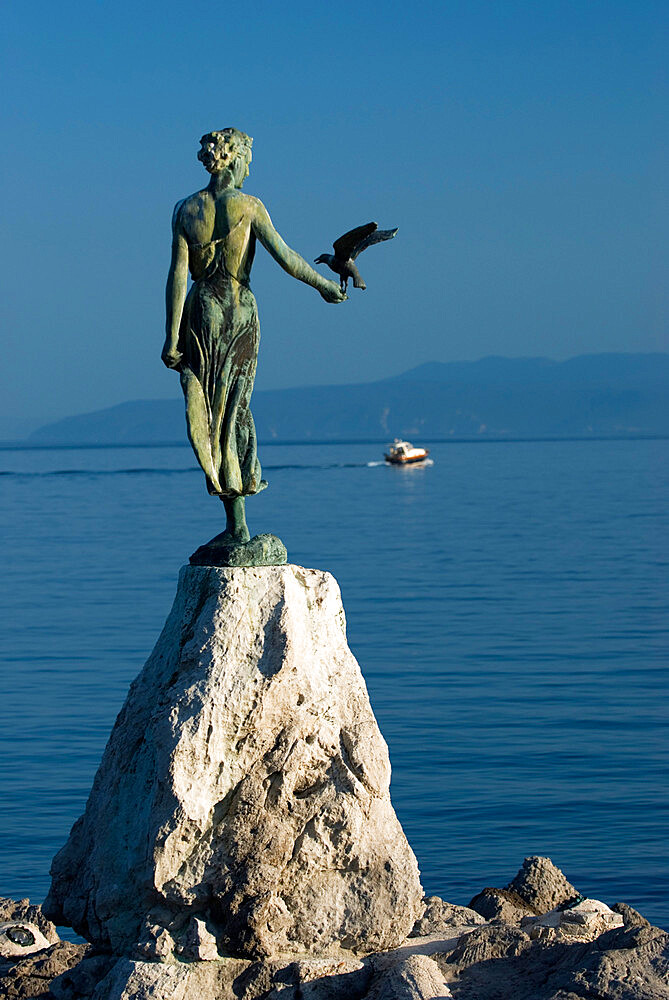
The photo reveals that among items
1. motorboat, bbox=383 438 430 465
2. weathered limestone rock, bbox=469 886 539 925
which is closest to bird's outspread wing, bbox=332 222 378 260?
weathered limestone rock, bbox=469 886 539 925

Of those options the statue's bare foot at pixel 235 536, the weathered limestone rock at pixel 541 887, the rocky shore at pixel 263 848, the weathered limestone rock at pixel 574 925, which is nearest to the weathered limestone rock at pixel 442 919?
the weathered limestone rock at pixel 541 887

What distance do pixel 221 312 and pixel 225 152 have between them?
0.96 metres

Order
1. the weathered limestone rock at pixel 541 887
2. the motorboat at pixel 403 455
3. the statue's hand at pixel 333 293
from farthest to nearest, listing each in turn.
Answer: the motorboat at pixel 403 455 < the weathered limestone rock at pixel 541 887 < the statue's hand at pixel 333 293

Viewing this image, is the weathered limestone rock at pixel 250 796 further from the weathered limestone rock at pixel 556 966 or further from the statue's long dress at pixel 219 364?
the statue's long dress at pixel 219 364

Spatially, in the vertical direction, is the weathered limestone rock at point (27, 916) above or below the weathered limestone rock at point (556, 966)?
below

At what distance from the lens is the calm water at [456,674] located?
1545cm

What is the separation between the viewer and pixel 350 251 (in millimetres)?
9477

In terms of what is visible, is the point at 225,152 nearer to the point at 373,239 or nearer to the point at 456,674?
the point at 373,239

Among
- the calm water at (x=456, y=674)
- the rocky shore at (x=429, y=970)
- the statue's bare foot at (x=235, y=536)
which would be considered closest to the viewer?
the rocky shore at (x=429, y=970)

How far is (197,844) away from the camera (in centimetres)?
838

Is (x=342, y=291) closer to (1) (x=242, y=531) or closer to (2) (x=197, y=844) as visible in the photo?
(1) (x=242, y=531)

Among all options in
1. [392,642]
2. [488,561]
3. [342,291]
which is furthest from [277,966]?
[488,561]

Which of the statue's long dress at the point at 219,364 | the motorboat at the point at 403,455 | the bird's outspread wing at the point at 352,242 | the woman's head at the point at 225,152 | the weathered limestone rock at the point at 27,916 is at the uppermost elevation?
the woman's head at the point at 225,152

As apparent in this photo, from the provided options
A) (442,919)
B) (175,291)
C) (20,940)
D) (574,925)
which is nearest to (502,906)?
(442,919)
